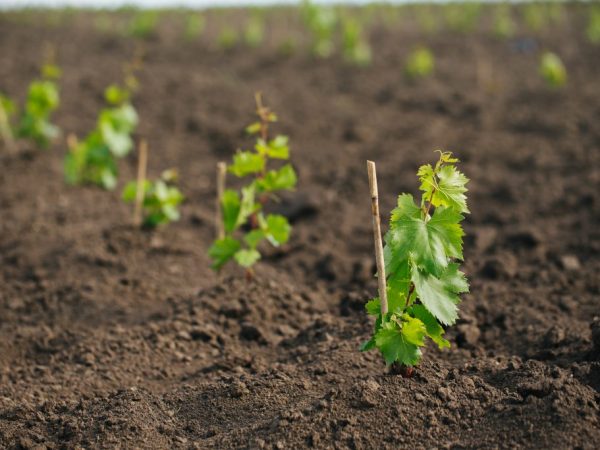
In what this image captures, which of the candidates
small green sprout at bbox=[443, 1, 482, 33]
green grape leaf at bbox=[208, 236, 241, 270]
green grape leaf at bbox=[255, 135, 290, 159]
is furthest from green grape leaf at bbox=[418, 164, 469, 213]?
small green sprout at bbox=[443, 1, 482, 33]

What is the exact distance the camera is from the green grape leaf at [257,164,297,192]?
12.0 feet

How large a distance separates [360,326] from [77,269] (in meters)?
2.23

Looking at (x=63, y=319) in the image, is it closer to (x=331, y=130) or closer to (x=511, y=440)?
(x=511, y=440)

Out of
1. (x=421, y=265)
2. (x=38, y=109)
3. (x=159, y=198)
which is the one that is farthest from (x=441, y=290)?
(x=38, y=109)

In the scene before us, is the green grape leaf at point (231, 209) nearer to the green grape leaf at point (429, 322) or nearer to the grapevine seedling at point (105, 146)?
the green grape leaf at point (429, 322)

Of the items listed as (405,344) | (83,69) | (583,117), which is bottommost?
(405,344)

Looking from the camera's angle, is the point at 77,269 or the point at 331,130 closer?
the point at 77,269

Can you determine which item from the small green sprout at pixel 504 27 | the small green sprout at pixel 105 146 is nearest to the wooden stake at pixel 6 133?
the small green sprout at pixel 105 146

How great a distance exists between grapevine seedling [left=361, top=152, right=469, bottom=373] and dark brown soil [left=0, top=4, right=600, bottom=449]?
272 mm

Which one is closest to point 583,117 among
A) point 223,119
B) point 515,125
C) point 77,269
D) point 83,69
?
point 515,125

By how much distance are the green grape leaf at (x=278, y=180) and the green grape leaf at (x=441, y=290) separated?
1269 mm

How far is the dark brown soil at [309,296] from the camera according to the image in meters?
2.71

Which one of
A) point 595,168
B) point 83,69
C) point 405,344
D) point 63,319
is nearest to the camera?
point 405,344

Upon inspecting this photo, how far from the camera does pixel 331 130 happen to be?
831cm
